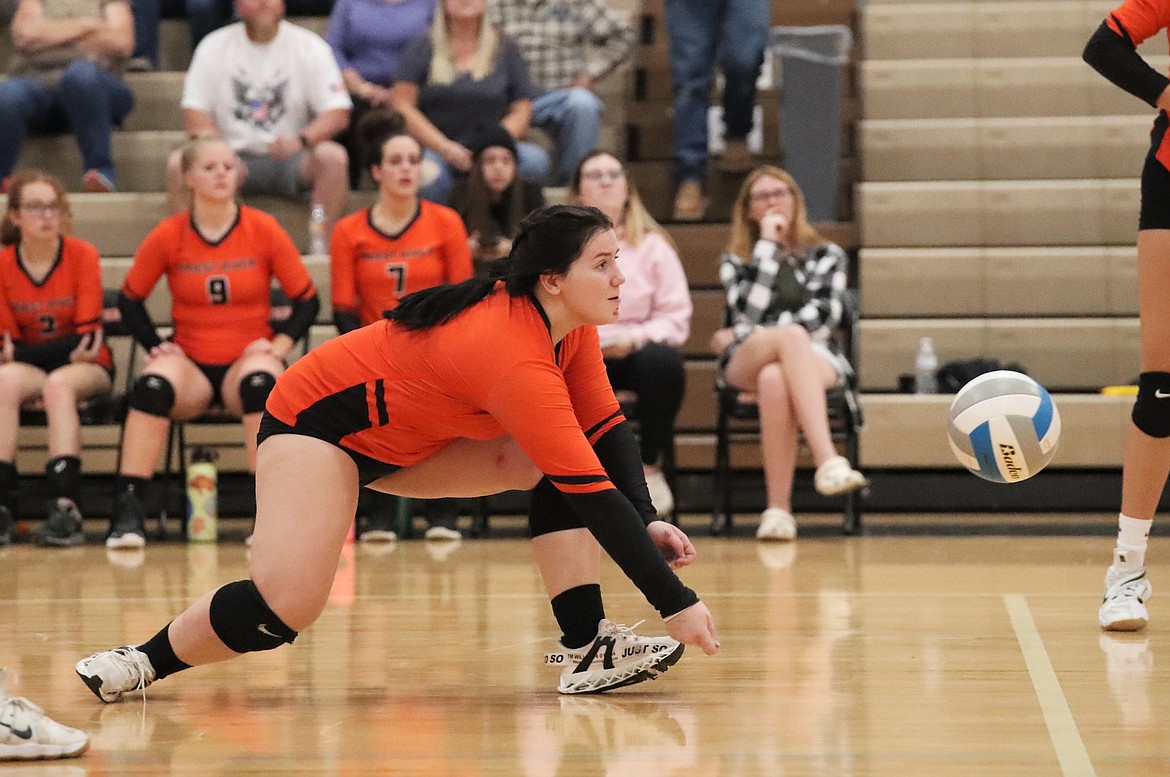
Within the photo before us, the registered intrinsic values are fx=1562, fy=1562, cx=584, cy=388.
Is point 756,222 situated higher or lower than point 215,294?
higher

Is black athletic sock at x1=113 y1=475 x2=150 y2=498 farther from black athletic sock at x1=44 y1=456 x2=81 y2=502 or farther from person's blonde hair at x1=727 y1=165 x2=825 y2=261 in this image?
person's blonde hair at x1=727 y1=165 x2=825 y2=261

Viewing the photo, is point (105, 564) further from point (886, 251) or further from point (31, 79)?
point (886, 251)

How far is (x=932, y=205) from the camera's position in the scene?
6.98 metres

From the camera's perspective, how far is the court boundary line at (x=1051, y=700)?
209cm

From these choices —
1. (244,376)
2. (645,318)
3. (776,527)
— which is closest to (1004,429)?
(776,527)

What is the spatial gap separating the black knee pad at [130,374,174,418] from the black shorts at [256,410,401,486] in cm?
298

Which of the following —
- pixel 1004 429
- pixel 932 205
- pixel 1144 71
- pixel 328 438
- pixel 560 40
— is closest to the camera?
pixel 328 438

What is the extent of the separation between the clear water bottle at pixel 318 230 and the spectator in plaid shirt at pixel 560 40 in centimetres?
106

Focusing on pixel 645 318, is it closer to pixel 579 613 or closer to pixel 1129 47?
pixel 1129 47

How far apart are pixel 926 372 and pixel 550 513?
3894mm

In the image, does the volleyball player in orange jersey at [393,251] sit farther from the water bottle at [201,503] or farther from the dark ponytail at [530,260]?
the dark ponytail at [530,260]

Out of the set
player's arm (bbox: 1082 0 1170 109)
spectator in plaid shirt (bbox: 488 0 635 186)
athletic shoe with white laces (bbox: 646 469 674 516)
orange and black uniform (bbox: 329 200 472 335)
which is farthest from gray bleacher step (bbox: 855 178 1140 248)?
player's arm (bbox: 1082 0 1170 109)

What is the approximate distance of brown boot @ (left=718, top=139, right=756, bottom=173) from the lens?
7.11m

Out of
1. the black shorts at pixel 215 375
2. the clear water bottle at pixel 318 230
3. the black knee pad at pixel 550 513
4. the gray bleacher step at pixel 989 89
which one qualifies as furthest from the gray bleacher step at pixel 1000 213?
the black knee pad at pixel 550 513
